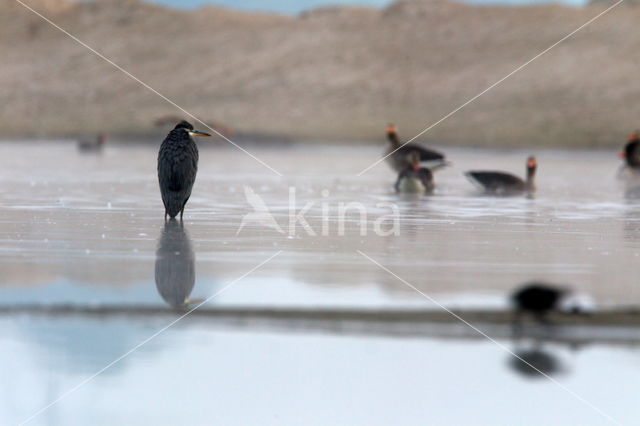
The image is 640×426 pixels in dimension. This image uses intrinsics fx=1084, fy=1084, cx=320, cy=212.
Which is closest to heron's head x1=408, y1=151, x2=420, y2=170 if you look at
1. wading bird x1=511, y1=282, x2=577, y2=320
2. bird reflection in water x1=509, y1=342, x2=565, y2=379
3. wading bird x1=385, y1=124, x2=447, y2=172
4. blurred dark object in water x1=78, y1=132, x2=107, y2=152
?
wading bird x1=385, y1=124, x2=447, y2=172

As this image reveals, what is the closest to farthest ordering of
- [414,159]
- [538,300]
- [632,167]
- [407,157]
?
[538,300], [414,159], [407,157], [632,167]

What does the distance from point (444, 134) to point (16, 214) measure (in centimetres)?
3268

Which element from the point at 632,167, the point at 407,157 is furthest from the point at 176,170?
the point at 632,167

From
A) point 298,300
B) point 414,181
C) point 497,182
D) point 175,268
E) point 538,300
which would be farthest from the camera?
point 497,182

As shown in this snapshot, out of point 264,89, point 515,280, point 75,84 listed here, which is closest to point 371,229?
point 515,280

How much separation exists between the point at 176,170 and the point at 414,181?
5807 mm

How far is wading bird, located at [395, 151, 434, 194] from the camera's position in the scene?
16578mm

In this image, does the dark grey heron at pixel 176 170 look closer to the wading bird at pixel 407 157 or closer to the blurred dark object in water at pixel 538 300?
the blurred dark object in water at pixel 538 300

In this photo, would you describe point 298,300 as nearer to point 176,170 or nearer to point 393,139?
point 176,170

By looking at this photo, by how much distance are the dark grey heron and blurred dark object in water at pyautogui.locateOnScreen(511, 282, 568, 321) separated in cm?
548

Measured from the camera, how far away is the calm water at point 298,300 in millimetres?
5000

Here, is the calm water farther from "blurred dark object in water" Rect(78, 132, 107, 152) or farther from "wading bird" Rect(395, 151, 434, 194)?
"blurred dark object in water" Rect(78, 132, 107, 152)

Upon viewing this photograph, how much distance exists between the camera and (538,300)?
6.59 m

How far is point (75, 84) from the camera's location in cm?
6581
